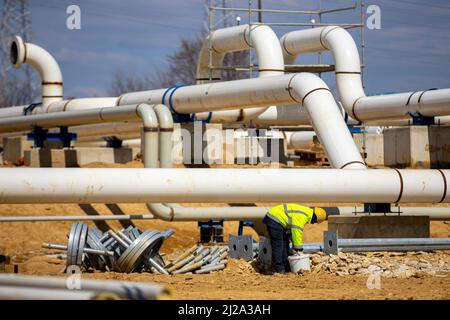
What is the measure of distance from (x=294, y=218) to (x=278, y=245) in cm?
46

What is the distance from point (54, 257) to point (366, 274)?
563cm

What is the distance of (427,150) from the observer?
2191 centimetres

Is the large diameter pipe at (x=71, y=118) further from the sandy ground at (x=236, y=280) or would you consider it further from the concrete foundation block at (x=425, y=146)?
the concrete foundation block at (x=425, y=146)

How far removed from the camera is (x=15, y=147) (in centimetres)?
2973

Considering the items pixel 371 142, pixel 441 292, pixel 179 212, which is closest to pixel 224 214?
pixel 179 212

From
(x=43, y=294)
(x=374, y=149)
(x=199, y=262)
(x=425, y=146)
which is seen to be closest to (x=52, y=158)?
(x=425, y=146)

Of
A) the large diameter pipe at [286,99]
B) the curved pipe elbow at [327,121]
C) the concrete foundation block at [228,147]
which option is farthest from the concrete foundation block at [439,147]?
the curved pipe elbow at [327,121]

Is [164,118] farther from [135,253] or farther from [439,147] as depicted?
[439,147]

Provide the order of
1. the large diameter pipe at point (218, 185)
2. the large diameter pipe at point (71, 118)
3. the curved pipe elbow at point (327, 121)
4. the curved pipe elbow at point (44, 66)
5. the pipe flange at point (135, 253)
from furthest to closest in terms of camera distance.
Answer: the curved pipe elbow at point (44, 66), the large diameter pipe at point (71, 118), the curved pipe elbow at point (327, 121), the pipe flange at point (135, 253), the large diameter pipe at point (218, 185)

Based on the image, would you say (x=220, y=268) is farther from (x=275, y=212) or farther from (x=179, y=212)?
(x=179, y=212)

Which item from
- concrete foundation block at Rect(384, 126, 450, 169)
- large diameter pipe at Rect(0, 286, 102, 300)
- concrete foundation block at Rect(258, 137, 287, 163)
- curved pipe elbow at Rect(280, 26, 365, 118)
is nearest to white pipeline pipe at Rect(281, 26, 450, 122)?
curved pipe elbow at Rect(280, 26, 365, 118)

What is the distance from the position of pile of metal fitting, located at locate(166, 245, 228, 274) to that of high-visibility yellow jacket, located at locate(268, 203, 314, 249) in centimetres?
105

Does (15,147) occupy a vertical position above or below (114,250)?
above

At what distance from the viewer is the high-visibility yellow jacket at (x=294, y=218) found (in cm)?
1213
